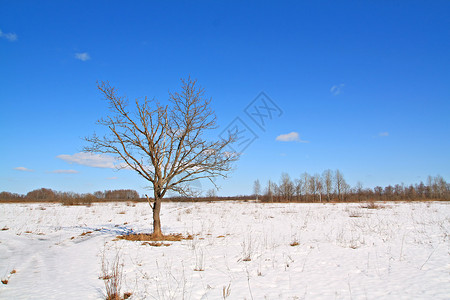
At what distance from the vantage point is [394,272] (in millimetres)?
5695

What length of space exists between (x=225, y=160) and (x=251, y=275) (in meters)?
5.37

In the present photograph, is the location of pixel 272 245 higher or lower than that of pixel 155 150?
lower

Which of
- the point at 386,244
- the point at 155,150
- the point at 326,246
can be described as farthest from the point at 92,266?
the point at 386,244

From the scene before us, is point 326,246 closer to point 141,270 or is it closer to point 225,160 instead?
point 225,160

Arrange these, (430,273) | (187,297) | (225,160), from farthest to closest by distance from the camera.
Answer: (225,160) → (430,273) → (187,297)

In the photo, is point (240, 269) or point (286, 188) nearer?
point (240, 269)

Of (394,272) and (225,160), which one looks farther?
(225,160)

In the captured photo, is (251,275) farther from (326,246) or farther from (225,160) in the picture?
(225,160)

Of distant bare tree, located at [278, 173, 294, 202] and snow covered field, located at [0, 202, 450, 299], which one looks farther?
distant bare tree, located at [278, 173, 294, 202]

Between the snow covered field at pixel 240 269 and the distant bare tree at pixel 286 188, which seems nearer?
Answer: the snow covered field at pixel 240 269

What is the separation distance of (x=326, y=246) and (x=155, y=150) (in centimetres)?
743

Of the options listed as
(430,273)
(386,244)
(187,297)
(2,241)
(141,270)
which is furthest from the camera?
(2,241)

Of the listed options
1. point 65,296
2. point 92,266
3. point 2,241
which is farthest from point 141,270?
point 2,241

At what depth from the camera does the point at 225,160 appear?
10523 millimetres
